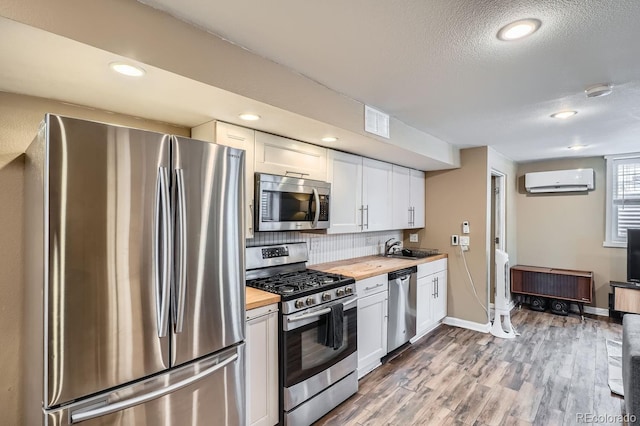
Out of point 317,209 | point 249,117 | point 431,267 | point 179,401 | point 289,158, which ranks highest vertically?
point 249,117

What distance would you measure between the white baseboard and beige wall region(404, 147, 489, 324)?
0.13 feet

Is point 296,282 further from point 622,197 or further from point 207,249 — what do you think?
point 622,197

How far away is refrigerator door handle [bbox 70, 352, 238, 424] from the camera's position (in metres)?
1.25

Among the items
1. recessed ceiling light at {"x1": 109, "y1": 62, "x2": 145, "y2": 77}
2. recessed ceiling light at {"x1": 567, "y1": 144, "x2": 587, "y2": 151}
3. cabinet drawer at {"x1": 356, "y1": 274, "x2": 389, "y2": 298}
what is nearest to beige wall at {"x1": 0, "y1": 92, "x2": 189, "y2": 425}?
recessed ceiling light at {"x1": 109, "y1": 62, "x2": 145, "y2": 77}

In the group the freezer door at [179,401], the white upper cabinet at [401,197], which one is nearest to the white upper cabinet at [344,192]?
the white upper cabinet at [401,197]

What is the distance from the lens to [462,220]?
4242 mm

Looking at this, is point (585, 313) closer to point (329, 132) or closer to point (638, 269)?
point (638, 269)

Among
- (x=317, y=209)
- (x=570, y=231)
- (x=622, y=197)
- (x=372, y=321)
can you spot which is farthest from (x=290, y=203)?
(x=622, y=197)

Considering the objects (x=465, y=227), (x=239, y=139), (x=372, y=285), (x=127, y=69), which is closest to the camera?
(x=127, y=69)

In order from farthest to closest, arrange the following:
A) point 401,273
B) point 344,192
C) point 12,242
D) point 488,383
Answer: point 401,273 → point 344,192 → point 488,383 → point 12,242

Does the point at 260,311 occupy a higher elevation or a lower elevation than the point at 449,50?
lower

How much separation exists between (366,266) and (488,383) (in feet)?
4.85

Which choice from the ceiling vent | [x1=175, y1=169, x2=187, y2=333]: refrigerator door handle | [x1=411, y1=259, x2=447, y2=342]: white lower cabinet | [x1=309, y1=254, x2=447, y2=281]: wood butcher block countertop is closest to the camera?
[x1=175, y1=169, x2=187, y2=333]: refrigerator door handle
